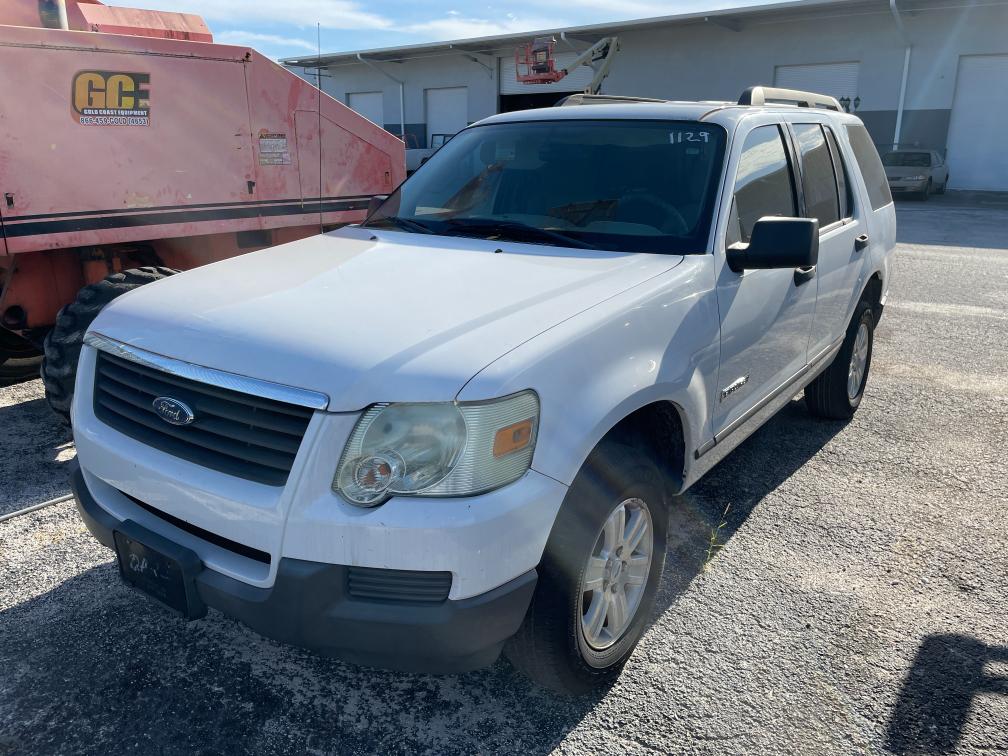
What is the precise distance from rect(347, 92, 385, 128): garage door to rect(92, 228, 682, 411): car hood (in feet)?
119

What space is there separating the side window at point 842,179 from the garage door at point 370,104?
35.1 m

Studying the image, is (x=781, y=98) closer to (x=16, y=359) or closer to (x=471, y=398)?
(x=471, y=398)

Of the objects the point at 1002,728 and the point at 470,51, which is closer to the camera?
the point at 1002,728

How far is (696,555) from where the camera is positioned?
3584mm

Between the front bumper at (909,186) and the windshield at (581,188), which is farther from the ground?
the windshield at (581,188)

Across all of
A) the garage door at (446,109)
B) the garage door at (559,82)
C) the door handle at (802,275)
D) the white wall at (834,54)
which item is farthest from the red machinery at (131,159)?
the garage door at (446,109)

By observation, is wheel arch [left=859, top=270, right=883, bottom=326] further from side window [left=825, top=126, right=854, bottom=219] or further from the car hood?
the car hood

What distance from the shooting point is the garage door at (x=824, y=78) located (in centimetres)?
2659

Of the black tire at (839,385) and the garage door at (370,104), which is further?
the garage door at (370,104)

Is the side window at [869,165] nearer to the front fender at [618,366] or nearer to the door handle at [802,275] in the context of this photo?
the door handle at [802,275]

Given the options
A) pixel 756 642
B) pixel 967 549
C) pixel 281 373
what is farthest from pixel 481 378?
pixel 967 549

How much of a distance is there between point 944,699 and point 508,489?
1.72 meters

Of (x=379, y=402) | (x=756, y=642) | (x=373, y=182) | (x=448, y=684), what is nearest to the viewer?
(x=379, y=402)

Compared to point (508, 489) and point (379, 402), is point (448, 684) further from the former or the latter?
point (379, 402)
